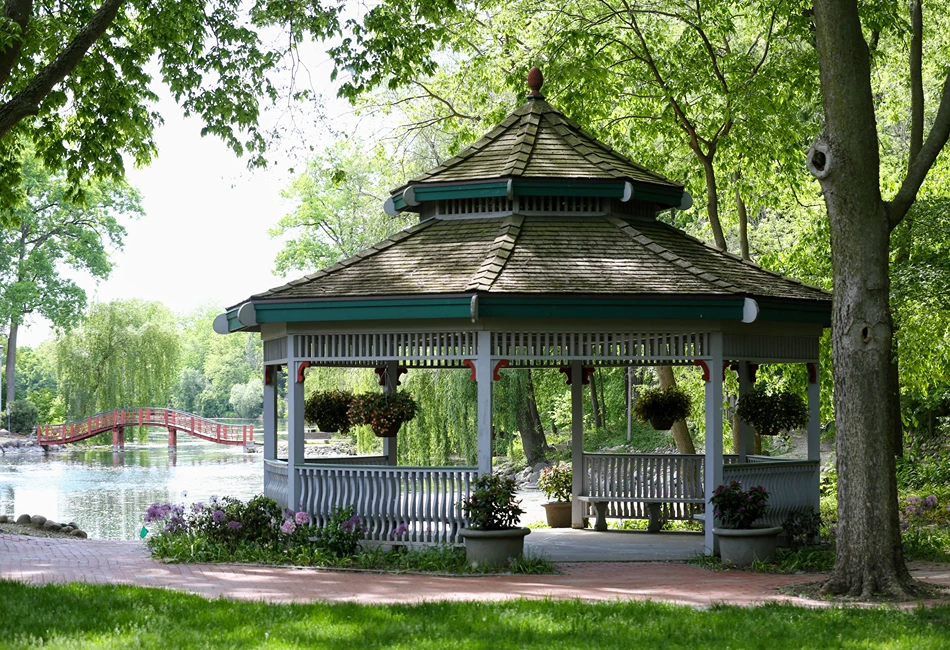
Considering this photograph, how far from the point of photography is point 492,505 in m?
11.3

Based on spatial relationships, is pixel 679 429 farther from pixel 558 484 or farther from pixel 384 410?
pixel 384 410

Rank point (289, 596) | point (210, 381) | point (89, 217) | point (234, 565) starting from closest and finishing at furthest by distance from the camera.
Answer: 1. point (289, 596)
2. point (234, 565)
3. point (89, 217)
4. point (210, 381)

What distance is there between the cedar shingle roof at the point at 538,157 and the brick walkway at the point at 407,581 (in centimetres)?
455

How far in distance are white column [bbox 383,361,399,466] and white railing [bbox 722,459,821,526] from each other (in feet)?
14.9

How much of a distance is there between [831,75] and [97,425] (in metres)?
42.9

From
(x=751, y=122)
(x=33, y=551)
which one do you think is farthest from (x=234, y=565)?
(x=751, y=122)

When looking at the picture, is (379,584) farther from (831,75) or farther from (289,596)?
(831,75)

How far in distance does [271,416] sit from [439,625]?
635 cm

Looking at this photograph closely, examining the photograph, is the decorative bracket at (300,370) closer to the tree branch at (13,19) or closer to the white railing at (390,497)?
the white railing at (390,497)

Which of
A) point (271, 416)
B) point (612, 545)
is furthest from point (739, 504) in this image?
point (271, 416)

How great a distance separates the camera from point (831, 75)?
10.2 m

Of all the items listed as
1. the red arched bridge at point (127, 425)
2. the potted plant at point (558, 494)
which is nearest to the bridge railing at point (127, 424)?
the red arched bridge at point (127, 425)

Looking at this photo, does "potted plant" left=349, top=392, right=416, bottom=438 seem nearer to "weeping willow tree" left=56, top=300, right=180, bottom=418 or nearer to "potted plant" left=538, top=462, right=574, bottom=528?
"potted plant" left=538, top=462, right=574, bottom=528

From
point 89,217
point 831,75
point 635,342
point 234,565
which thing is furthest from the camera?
point 89,217
